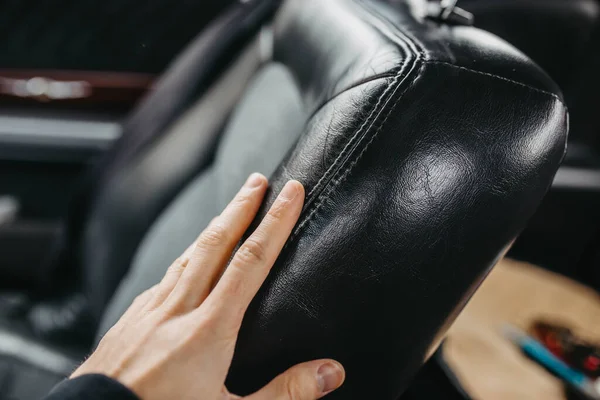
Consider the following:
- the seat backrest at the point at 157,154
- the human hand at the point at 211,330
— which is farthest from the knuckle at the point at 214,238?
the seat backrest at the point at 157,154

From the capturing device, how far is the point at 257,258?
0.48m

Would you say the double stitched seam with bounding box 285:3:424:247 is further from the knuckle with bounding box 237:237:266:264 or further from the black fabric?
the black fabric

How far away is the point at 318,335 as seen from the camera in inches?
19.2

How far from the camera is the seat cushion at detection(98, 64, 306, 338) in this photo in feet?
2.20

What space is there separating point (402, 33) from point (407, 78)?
84 mm

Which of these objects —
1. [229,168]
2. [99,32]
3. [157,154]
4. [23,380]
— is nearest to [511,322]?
[229,168]

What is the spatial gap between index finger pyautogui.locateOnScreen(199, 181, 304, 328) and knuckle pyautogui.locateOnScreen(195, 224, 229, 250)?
4cm

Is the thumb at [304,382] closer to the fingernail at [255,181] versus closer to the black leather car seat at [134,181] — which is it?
the fingernail at [255,181]

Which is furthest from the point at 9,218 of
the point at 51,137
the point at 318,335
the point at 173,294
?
the point at 318,335

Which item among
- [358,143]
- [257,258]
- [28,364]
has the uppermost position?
[358,143]

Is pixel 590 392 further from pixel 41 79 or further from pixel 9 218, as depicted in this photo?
pixel 41 79

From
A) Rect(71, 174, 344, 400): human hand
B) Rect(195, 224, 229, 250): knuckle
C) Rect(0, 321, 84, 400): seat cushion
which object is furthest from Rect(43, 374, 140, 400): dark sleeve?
Rect(0, 321, 84, 400): seat cushion

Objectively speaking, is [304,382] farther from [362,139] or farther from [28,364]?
[28,364]

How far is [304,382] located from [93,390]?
0.55 feet
